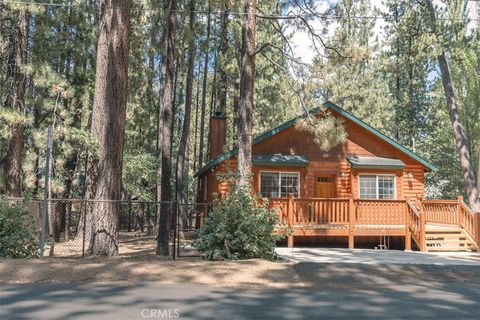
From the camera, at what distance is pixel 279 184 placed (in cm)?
1786

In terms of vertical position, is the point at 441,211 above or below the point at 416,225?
above

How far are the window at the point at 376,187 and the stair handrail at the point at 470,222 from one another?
2.86 meters

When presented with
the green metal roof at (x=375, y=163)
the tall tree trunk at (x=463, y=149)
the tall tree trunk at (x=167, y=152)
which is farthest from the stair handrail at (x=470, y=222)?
the tall tree trunk at (x=167, y=152)

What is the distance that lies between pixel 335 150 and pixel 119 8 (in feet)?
35.1

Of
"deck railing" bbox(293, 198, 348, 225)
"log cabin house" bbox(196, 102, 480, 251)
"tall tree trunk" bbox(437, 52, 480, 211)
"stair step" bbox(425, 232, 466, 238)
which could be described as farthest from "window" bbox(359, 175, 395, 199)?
"tall tree trunk" bbox(437, 52, 480, 211)

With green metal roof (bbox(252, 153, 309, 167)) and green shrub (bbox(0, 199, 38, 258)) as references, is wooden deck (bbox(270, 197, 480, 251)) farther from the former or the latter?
green shrub (bbox(0, 199, 38, 258))

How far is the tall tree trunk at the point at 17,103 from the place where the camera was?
1675cm

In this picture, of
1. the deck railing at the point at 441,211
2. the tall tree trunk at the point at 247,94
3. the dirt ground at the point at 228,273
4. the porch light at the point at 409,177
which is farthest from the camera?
the porch light at the point at 409,177

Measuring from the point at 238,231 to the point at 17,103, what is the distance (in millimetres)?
11545

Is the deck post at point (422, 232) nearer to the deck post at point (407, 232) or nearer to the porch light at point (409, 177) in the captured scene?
the deck post at point (407, 232)

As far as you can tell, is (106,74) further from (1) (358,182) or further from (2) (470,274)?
(1) (358,182)

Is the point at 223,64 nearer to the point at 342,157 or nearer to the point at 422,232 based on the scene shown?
the point at 342,157

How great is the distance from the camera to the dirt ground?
820cm

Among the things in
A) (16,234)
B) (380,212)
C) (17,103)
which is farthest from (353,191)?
(17,103)
